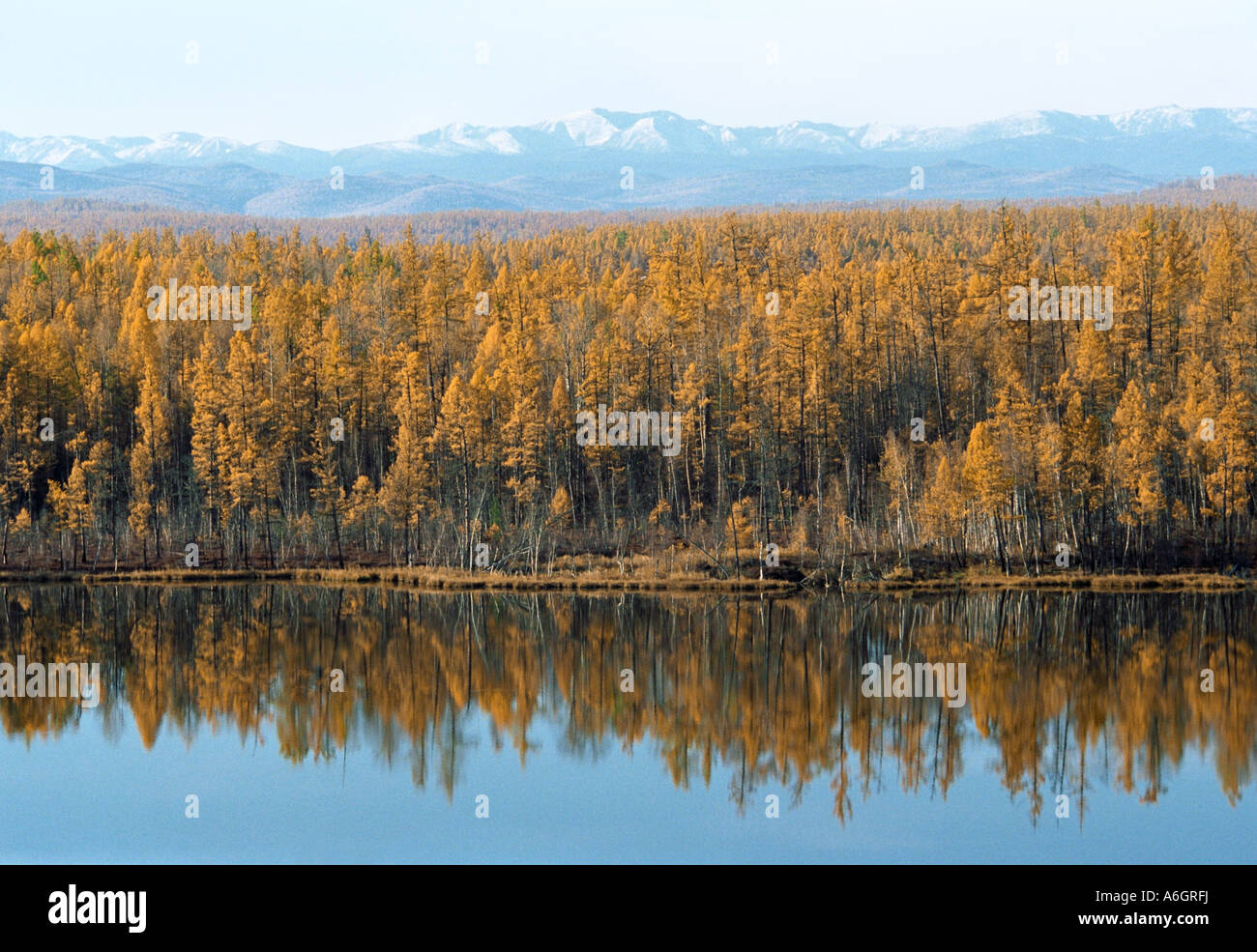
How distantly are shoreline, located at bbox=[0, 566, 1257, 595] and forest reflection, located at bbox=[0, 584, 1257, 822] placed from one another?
300 centimetres

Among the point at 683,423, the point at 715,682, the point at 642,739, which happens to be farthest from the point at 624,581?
the point at 642,739

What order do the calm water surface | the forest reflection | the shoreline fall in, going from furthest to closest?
the shoreline → the forest reflection → the calm water surface

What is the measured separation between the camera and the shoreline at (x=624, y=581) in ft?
189

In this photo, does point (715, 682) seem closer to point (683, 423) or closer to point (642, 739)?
point (642, 739)

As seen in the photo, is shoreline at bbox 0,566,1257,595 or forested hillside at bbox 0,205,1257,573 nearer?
shoreline at bbox 0,566,1257,595

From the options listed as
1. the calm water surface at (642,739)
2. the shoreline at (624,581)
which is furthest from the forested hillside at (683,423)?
the calm water surface at (642,739)

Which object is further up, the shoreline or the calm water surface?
the calm water surface

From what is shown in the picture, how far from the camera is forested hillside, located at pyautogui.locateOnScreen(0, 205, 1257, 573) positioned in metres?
62.5

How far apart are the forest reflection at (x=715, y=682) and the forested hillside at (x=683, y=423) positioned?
945 centimetres

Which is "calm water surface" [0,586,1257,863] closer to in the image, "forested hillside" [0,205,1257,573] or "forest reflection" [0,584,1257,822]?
"forest reflection" [0,584,1257,822]

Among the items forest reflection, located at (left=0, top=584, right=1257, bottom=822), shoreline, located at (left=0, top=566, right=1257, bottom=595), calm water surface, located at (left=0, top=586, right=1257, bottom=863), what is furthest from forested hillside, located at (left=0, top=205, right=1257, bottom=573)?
calm water surface, located at (left=0, top=586, right=1257, bottom=863)

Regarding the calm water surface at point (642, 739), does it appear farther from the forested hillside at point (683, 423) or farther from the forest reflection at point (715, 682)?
the forested hillside at point (683, 423)
